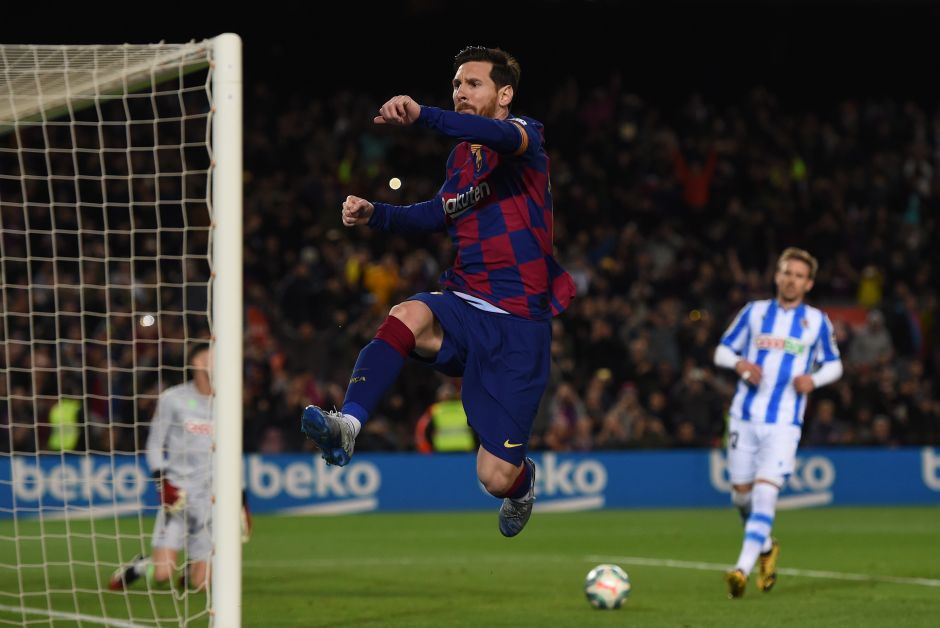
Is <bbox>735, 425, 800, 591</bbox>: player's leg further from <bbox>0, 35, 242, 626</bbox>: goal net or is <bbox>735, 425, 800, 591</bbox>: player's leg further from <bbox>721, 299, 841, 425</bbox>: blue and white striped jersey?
<bbox>0, 35, 242, 626</bbox>: goal net

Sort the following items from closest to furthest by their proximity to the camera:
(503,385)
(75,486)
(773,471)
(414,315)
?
(414,315)
(503,385)
(773,471)
(75,486)

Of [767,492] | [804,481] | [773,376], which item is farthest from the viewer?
[804,481]

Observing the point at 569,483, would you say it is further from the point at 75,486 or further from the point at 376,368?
the point at 376,368

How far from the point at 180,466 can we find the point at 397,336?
15.6 feet

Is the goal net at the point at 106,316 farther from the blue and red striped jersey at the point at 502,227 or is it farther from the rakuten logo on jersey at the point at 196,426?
the blue and red striped jersey at the point at 502,227

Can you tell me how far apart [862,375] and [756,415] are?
9.81 m

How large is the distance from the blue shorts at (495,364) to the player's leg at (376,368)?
6cm

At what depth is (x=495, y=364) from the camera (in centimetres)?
654

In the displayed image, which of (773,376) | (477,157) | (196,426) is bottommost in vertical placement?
(196,426)

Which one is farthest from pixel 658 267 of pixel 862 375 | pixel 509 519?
pixel 509 519

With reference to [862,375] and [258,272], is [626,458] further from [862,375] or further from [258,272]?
[258,272]

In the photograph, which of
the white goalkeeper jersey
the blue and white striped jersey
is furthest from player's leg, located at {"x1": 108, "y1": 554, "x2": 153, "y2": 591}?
the blue and white striped jersey

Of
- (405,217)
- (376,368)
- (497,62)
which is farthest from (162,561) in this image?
(497,62)

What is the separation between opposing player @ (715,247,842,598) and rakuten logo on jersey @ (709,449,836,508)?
7617 millimetres
